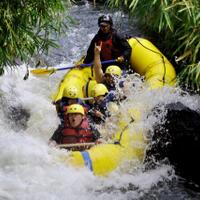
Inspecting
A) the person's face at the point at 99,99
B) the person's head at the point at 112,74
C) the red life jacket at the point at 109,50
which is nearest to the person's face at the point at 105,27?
the red life jacket at the point at 109,50

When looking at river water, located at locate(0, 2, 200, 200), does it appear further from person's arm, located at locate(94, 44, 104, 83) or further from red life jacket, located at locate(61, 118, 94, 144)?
person's arm, located at locate(94, 44, 104, 83)

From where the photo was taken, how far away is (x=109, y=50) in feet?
24.4

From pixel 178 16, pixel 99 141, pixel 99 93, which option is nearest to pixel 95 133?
pixel 99 141

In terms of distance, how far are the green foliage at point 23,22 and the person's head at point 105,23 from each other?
2.81 meters

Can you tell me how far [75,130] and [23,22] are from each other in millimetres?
1999

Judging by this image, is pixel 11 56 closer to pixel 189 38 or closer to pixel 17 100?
pixel 189 38

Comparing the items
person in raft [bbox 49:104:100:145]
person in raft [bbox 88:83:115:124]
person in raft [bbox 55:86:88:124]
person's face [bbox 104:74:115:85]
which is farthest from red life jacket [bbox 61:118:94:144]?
person's face [bbox 104:74:115:85]

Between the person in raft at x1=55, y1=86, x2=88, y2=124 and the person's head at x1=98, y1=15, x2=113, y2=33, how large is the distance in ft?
4.11

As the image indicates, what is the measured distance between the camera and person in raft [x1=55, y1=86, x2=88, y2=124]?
20.7ft

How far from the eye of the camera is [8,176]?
5.14m

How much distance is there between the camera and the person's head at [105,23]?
23.2 feet

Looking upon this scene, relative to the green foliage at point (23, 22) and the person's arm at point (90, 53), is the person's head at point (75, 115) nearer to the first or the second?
the green foliage at point (23, 22)

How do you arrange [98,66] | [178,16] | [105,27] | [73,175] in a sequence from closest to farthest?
[178,16] < [73,175] < [98,66] < [105,27]

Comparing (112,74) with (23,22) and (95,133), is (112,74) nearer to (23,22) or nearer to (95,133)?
(95,133)
